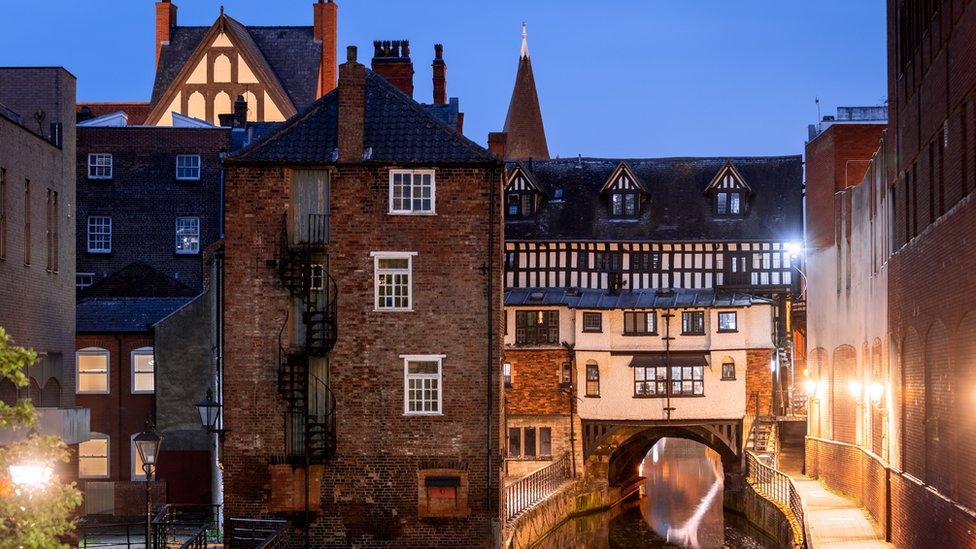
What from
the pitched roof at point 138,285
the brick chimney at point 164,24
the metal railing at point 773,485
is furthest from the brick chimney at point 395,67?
the brick chimney at point 164,24

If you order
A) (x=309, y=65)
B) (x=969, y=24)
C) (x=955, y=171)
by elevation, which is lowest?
(x=955, y=171)

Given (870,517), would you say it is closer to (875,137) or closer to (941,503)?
(941,503)

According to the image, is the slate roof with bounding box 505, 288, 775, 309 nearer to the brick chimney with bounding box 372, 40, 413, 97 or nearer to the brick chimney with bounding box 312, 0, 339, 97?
the brick chimney with bounding box 372, 40, 413, 97

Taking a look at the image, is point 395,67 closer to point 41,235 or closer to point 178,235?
point 178,235

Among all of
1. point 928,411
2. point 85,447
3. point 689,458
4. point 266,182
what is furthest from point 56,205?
point 689,458

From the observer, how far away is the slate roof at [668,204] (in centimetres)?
5334

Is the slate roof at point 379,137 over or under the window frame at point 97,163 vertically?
under

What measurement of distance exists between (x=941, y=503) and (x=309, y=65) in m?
41.8

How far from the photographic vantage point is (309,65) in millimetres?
61250

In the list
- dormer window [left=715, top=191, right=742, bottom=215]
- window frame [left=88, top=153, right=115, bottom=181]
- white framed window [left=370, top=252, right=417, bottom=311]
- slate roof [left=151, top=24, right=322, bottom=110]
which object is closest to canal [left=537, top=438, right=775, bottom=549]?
dormer window [left=715, top=191, right=742, bottom=215]

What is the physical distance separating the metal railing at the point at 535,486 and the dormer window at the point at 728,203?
1069 centimetres

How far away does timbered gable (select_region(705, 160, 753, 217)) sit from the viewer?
5403cm

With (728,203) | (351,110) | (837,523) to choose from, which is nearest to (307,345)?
(351,110)

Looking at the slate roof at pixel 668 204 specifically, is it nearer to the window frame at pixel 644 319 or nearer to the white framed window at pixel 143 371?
the window frame at pixel 644 319
